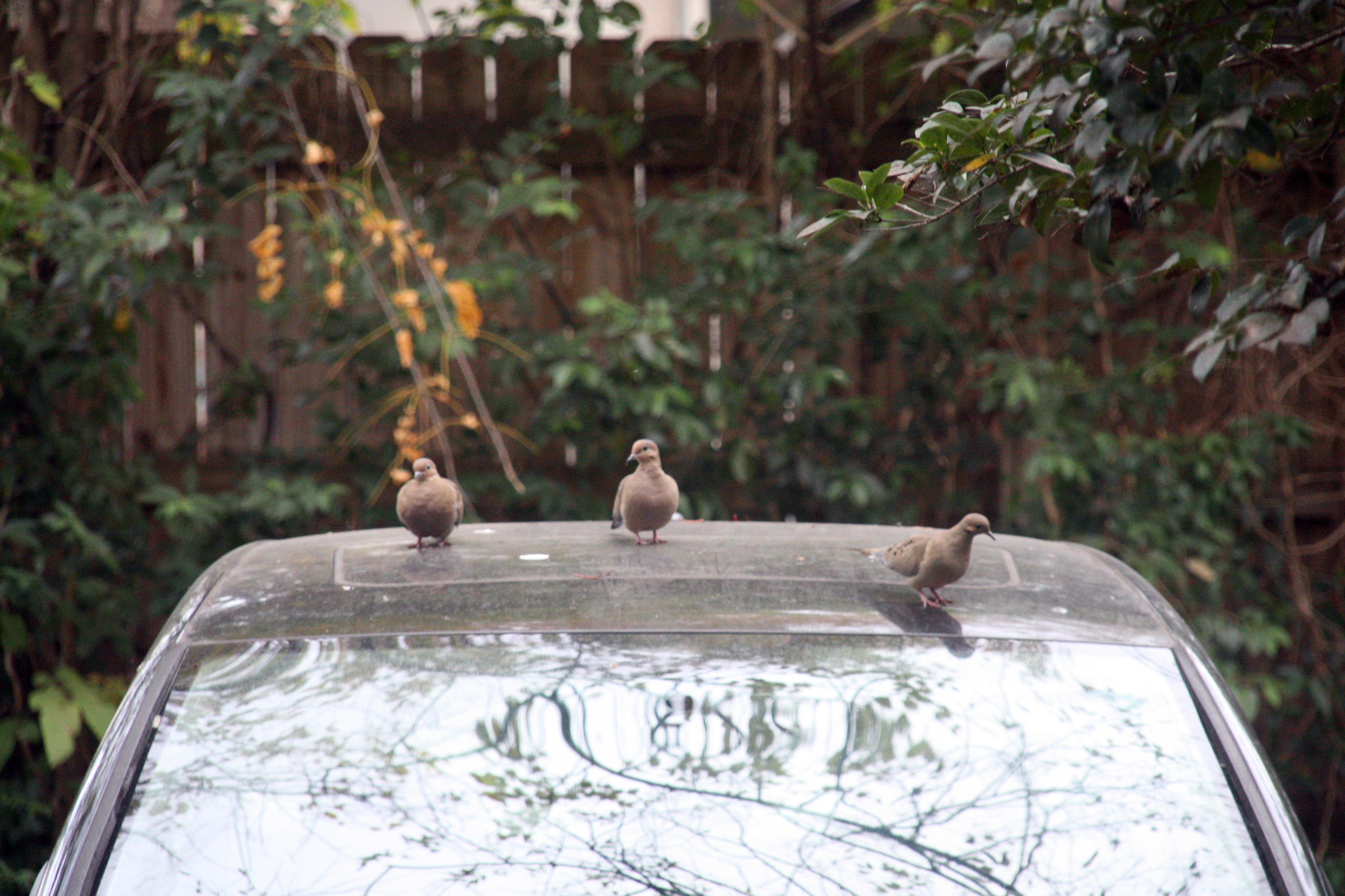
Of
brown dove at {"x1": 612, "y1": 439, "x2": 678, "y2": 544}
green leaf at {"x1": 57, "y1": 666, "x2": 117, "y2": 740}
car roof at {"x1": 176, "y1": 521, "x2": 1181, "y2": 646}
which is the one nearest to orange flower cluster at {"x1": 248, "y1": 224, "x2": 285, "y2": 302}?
green leaf at {"x1": 57, "y1": 666, "x2": 117, "y2": 740}

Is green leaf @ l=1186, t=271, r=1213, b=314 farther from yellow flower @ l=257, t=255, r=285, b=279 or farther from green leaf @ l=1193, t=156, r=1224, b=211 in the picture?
yellow flower @ l=257, t=255, r=285, b=279

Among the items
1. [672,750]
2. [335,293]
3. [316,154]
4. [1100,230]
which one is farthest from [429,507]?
[316,154]

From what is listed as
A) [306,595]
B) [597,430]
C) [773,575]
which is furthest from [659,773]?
[597,430]

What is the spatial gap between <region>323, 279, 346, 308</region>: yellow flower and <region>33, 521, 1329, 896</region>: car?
2090 mm

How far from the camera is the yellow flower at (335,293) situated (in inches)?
147

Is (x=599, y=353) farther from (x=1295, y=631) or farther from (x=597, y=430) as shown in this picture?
(x=1295, y=631)

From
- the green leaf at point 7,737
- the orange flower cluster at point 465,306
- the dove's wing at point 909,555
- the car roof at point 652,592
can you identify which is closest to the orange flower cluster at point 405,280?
the orange flower cluster at point 465,306

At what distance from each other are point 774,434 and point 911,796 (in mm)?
2696

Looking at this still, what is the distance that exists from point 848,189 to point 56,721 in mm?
2923

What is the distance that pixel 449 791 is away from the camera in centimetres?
156

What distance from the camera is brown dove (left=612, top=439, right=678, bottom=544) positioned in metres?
1.99

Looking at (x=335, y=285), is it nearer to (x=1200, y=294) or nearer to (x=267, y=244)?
(x=267, y=244)

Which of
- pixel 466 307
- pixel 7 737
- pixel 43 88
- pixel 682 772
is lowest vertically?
pixel 7 737

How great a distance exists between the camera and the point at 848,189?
163cm
